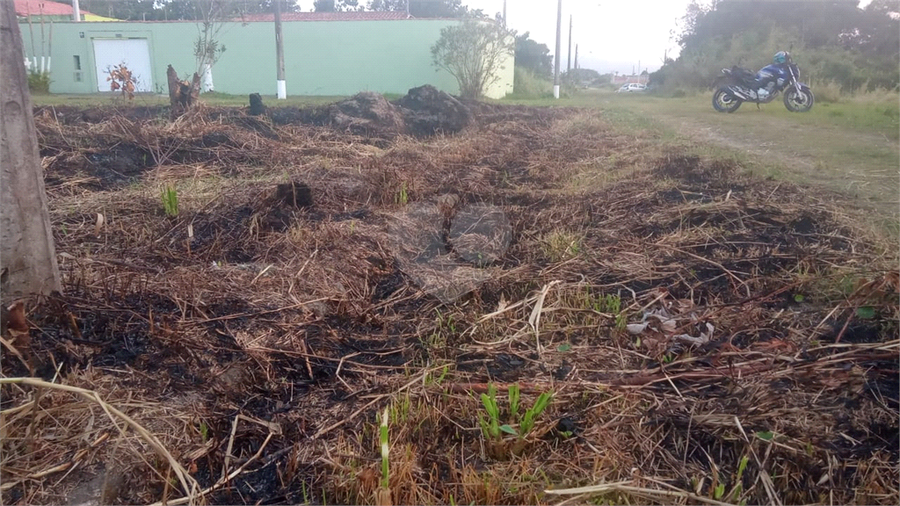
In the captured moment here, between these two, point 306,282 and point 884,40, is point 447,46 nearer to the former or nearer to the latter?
point 884,40

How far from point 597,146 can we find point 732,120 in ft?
13.6

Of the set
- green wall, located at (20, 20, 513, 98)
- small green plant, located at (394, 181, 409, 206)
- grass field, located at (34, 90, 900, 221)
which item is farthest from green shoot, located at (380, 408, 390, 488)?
green wall, located at (20, 20, 513, 98)

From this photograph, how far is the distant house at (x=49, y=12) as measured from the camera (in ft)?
A: 33.0

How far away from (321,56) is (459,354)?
60.5 feet

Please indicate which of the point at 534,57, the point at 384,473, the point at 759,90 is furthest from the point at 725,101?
the point at 534,57

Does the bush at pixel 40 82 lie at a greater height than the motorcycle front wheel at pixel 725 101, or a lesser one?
greater

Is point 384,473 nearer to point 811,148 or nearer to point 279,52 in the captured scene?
point 811,148

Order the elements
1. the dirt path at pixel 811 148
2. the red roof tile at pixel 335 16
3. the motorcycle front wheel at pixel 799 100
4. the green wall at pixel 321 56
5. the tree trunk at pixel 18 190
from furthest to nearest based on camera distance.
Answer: the red roof tile at pixel 335 16 → the green wall at pixel 321 56 → the motorcycle front wheel at pixel 799 100 → the dirt path at pixel 811 148 → the tree trunk at pixel 18 190

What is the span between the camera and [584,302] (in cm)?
296

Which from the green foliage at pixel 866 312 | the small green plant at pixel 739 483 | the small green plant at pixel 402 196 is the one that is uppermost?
the small green plant at pixel 402 196

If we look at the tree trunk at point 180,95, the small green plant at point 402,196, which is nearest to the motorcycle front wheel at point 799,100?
the small green plant at point 402,196

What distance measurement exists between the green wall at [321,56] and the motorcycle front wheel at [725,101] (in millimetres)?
8417

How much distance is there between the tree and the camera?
18.3 metres

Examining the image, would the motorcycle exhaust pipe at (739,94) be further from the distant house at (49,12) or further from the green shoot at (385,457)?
the green shoot at (385,457)
